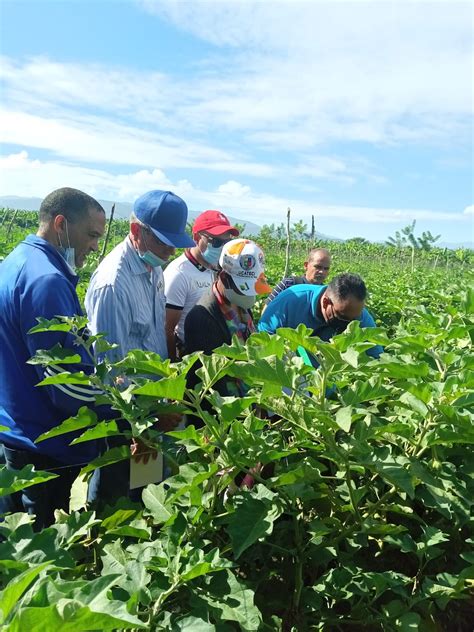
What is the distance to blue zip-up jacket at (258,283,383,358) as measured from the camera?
3.16 metres

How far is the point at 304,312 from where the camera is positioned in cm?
319

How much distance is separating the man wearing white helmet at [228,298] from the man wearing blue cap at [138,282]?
0.23m

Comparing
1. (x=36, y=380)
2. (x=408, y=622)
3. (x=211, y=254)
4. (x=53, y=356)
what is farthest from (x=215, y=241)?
(x=408, y=622)

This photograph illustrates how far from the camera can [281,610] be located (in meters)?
1.40

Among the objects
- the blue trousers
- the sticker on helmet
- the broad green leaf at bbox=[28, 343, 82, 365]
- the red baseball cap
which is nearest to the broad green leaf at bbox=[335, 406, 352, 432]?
the broad green leaf at bbox=[28, 343, 82, 365]

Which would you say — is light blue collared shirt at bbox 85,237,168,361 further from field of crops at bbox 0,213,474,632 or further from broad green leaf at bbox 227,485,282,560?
broad green leaf at bbox 227,485,282,560

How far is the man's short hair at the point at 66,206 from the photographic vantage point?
255cm

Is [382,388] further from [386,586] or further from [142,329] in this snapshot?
[142,329]

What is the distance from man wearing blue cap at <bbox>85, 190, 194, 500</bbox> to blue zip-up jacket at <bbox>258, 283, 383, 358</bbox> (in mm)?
693

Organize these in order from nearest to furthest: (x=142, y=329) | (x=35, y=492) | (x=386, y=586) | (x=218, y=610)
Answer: (x=218, y=610) → (x=386, y=586) → (x=35, y=492) → (x=142, y=329)

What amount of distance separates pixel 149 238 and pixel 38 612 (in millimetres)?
2279

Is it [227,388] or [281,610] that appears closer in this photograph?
[281,610]

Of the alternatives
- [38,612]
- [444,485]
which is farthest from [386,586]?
[38,612]

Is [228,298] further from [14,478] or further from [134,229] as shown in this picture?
[14,478]
